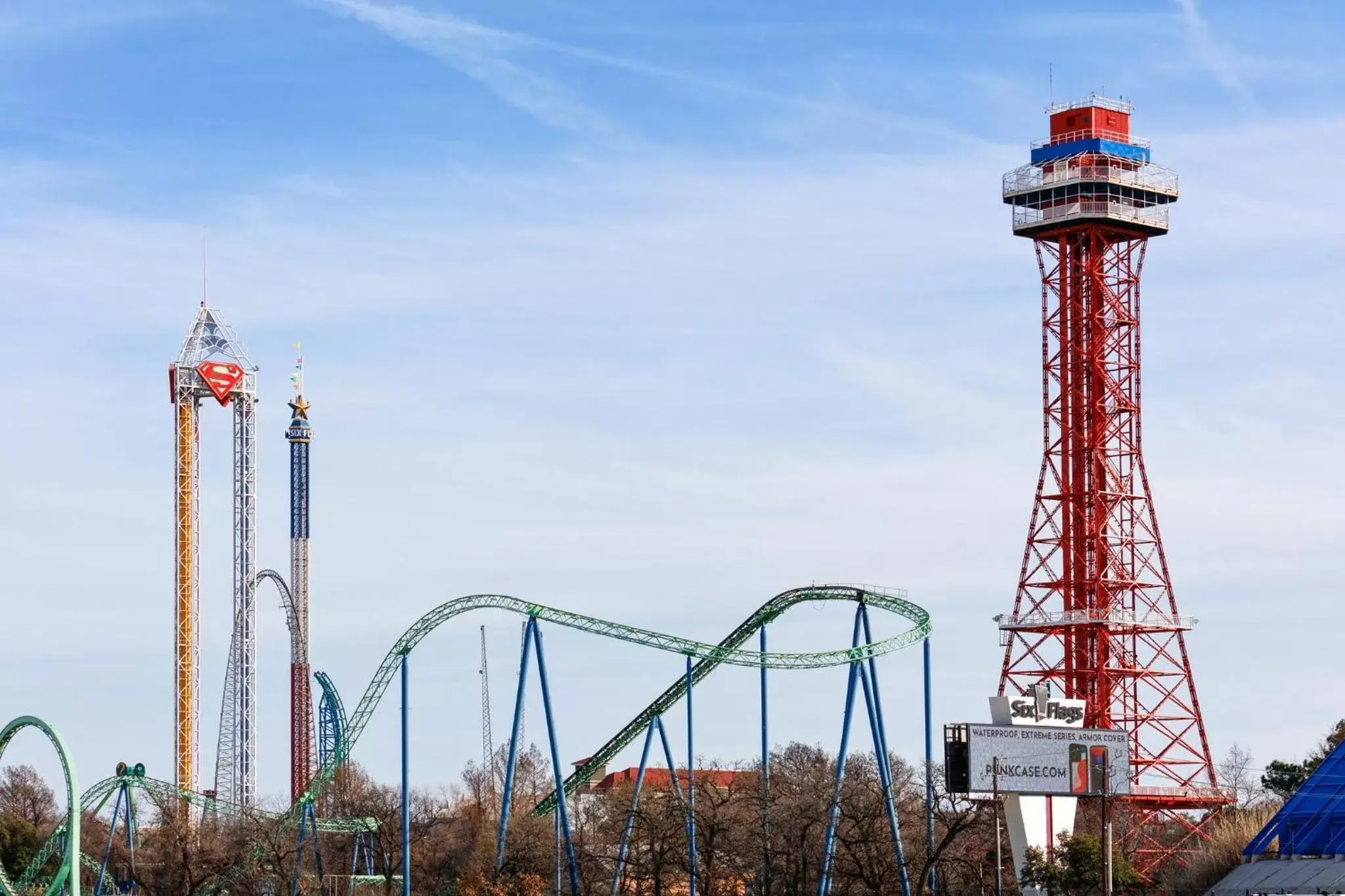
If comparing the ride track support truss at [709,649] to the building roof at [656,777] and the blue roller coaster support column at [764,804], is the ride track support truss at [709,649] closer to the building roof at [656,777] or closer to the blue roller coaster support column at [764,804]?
the blue roller coaster support column at [764,804]

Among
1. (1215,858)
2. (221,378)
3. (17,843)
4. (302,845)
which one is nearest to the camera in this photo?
(1215,858)

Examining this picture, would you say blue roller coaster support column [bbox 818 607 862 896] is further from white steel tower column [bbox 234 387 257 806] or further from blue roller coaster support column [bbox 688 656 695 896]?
white steel tower column [bbox 234 387 257 806]

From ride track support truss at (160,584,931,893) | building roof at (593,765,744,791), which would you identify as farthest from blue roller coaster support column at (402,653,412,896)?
building roof at (593,765,744,791)

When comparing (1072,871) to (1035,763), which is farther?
(1035,763)

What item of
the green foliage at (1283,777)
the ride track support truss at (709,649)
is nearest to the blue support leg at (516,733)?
the ride track support truss at (709,649)

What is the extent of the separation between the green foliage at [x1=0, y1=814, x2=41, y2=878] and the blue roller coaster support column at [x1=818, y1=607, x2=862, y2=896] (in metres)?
47.6

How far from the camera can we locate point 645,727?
69.2 meters

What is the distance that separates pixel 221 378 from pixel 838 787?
5992 centimetres

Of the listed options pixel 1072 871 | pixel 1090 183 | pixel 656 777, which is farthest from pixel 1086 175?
pixel 656 777

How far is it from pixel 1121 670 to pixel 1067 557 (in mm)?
4503

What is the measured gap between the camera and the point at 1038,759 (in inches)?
2537

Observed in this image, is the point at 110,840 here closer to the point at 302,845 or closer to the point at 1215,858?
the point at 302,845

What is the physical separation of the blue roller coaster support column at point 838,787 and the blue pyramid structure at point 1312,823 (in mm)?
14407

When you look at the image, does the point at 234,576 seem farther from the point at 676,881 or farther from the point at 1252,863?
the point at 1252,863
